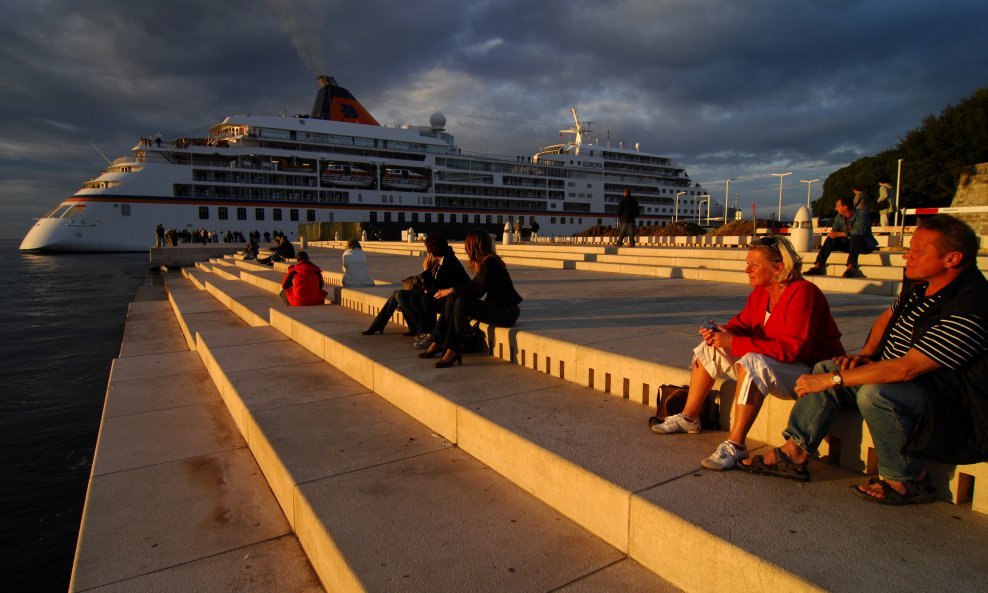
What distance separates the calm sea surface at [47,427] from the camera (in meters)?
3.50

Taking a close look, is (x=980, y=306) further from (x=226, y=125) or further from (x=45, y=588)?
(x=226, y=125)

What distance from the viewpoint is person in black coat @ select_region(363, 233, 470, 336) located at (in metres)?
5.11

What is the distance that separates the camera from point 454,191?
202 ft

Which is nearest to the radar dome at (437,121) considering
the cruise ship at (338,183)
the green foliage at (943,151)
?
the cruise ship at (338,183)

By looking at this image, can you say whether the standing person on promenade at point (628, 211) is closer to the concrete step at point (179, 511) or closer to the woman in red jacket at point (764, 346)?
the concrete step at point (179, 511)

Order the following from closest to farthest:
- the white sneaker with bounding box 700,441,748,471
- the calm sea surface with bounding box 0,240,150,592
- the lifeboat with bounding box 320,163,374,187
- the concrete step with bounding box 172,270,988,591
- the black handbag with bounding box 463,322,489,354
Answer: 1. the concrete step with bounding box 172,270,988,591
2. the white sneaker with bounding box 700,441,748,471
3. the calm sea surface with bounding box 0,240,150,592
4. the black handbag with bounding box 463,322,489,354
5. the lifeboat with bounding box 320,163,374,187

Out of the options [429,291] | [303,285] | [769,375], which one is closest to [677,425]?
[769,375]

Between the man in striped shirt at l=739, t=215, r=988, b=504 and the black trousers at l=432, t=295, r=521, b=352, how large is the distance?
249cm

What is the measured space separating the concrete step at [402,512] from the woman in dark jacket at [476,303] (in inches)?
26.9

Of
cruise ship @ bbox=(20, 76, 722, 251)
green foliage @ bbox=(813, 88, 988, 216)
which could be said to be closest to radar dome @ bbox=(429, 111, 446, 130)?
cruise ship @ bbox=(20, 76, 722, 251)

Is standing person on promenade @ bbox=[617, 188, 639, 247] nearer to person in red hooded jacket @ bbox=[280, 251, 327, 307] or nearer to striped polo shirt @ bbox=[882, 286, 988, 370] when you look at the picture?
person in red hooded jacket @ bbox=[280, 251, 327, 307]

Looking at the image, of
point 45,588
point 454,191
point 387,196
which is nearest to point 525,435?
point 45,588

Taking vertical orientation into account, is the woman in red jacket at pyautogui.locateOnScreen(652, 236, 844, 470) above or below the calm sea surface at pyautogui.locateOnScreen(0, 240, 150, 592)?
above

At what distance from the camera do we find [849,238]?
26.0 feet
